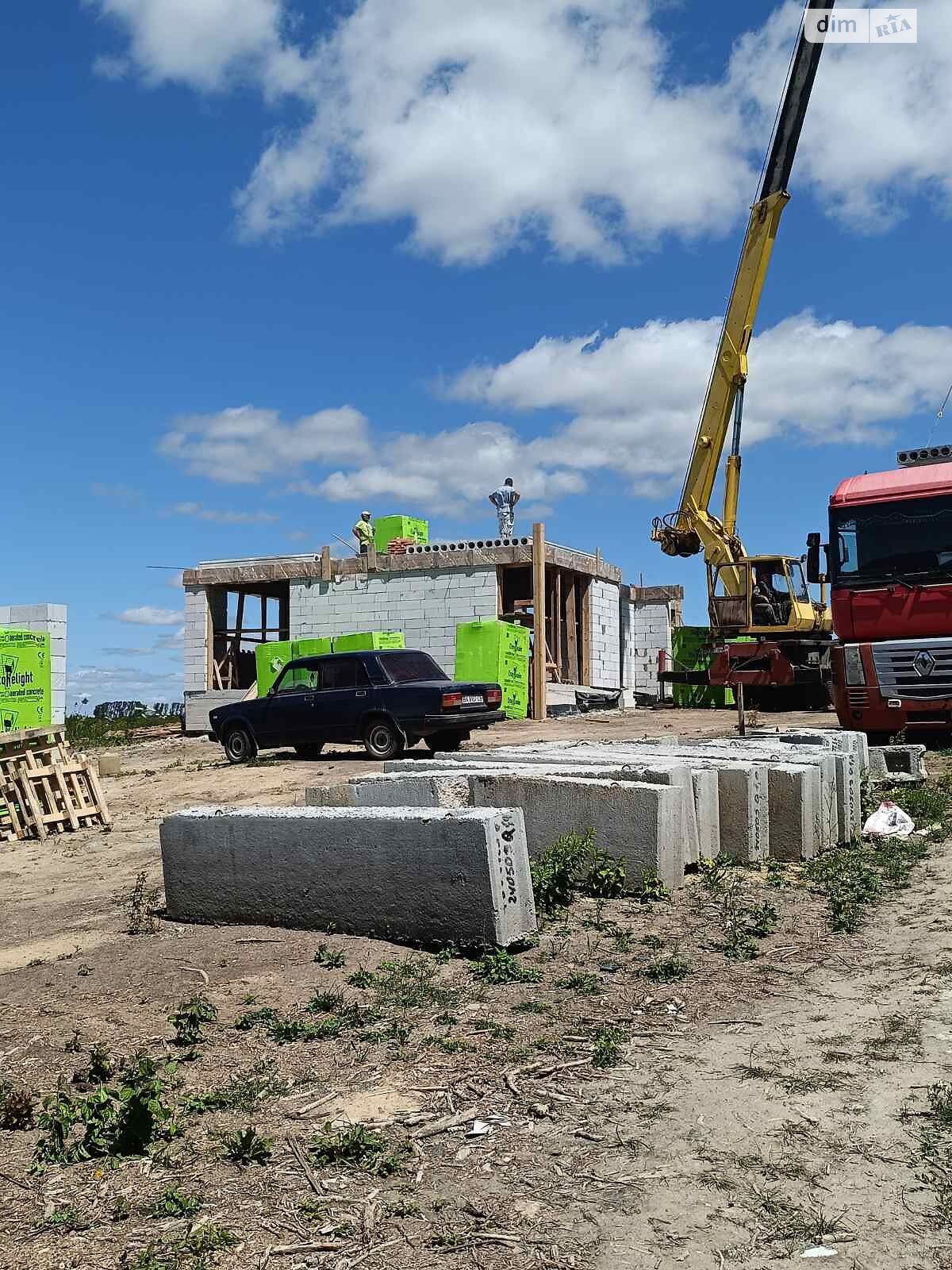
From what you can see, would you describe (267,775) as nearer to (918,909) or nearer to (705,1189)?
(918,909)

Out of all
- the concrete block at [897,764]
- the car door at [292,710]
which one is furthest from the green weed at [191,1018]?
the car door at [292,710]

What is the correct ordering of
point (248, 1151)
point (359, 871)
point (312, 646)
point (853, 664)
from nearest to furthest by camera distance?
point (248, 1151), point (359, 871), point (853, 664), point (312, 646)

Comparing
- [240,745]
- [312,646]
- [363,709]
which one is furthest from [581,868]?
[312,646]

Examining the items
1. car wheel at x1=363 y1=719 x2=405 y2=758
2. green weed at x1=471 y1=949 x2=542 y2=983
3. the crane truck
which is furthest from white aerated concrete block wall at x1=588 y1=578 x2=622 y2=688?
green weed at x1=471 y1=949 x2=542 y2=983

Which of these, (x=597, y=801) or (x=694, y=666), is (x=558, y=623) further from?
(x=597, y=801)

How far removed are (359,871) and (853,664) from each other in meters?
9.73

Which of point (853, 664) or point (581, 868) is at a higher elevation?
point (853, 664)

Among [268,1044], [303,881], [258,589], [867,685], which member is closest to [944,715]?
[867,685]

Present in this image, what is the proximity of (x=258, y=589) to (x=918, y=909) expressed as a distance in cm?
2613

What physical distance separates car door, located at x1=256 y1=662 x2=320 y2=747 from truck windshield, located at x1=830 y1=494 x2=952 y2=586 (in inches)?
314

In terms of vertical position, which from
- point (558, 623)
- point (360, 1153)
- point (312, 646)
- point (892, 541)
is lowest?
point (360, 1153)

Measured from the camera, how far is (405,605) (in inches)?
1051

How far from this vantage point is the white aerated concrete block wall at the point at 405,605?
25828mm

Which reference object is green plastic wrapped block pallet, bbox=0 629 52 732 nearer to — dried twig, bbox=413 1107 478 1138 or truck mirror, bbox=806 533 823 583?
truck mirror, bbox=806 533 823 583
